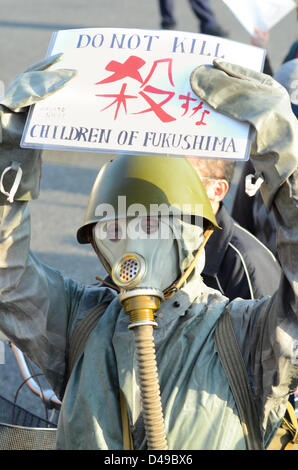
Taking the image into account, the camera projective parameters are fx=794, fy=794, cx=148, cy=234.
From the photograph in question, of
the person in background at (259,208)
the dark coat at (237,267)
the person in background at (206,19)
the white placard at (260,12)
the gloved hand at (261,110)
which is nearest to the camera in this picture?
the gloved hand at (261,110)

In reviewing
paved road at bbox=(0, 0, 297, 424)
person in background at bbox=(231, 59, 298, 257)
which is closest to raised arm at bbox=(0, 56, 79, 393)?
person in background at bbox=(231, 59, 298, 257)

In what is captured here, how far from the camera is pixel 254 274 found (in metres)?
3.34

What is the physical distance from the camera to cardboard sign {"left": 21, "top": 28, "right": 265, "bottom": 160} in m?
2.27

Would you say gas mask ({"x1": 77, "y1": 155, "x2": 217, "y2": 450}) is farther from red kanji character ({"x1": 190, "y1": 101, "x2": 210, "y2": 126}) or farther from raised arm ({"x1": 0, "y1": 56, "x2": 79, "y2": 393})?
red kanji character ({"x1": 190, "y1": 101, "x2": 210, "y2": 126})

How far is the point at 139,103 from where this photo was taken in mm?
2326

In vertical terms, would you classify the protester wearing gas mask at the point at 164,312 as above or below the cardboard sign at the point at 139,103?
below

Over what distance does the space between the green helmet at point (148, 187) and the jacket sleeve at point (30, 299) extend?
0.22m

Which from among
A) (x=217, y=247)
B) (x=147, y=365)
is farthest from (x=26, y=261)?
(x=217, y=247)

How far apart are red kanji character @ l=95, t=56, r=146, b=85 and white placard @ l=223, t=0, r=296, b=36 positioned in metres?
1.97

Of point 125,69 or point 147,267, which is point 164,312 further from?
point 125,69

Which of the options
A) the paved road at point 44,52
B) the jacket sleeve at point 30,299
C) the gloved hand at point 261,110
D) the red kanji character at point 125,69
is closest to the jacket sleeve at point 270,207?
the gloved hand at point 261,110

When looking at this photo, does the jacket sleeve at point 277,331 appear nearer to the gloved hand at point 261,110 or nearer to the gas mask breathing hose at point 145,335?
the gloved hand at point 261,110

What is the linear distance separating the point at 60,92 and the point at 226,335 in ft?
2.96

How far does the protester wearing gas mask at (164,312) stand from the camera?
229cm
